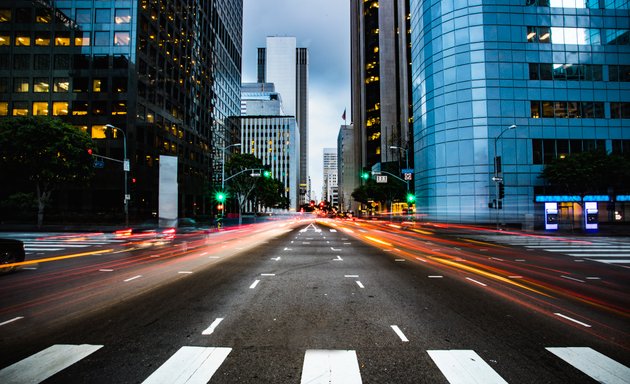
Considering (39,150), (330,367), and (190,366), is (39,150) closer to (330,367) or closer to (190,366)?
(190,366)

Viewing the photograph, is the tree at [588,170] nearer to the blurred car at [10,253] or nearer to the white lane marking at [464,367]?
the white lane marking at [464,367]

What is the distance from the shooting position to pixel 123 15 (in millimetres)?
48594

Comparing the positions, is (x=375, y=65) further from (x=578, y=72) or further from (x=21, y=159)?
(x=21, y=159)

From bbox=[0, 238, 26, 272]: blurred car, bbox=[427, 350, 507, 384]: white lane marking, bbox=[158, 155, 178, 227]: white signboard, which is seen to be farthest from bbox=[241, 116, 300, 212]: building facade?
bbox=[427, 350, 507, 384]: white lane marking

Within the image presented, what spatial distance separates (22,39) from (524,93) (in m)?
73.9

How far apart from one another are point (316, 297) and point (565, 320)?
16.4 ft

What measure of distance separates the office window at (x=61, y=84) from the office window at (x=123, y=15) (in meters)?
12.2

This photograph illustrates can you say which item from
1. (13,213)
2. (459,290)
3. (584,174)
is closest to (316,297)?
(459,290)

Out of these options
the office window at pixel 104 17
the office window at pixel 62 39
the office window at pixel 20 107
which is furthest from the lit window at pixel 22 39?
the office window at pixel 104 17

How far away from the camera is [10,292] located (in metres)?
7.80

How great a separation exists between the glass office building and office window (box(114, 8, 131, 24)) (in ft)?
159

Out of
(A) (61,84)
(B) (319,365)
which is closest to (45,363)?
(B) (319,365)

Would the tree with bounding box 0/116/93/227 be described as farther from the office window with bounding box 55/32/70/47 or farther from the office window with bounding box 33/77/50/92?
the office window with bounding box 55/32/70/47

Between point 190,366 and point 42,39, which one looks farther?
point 42,39
